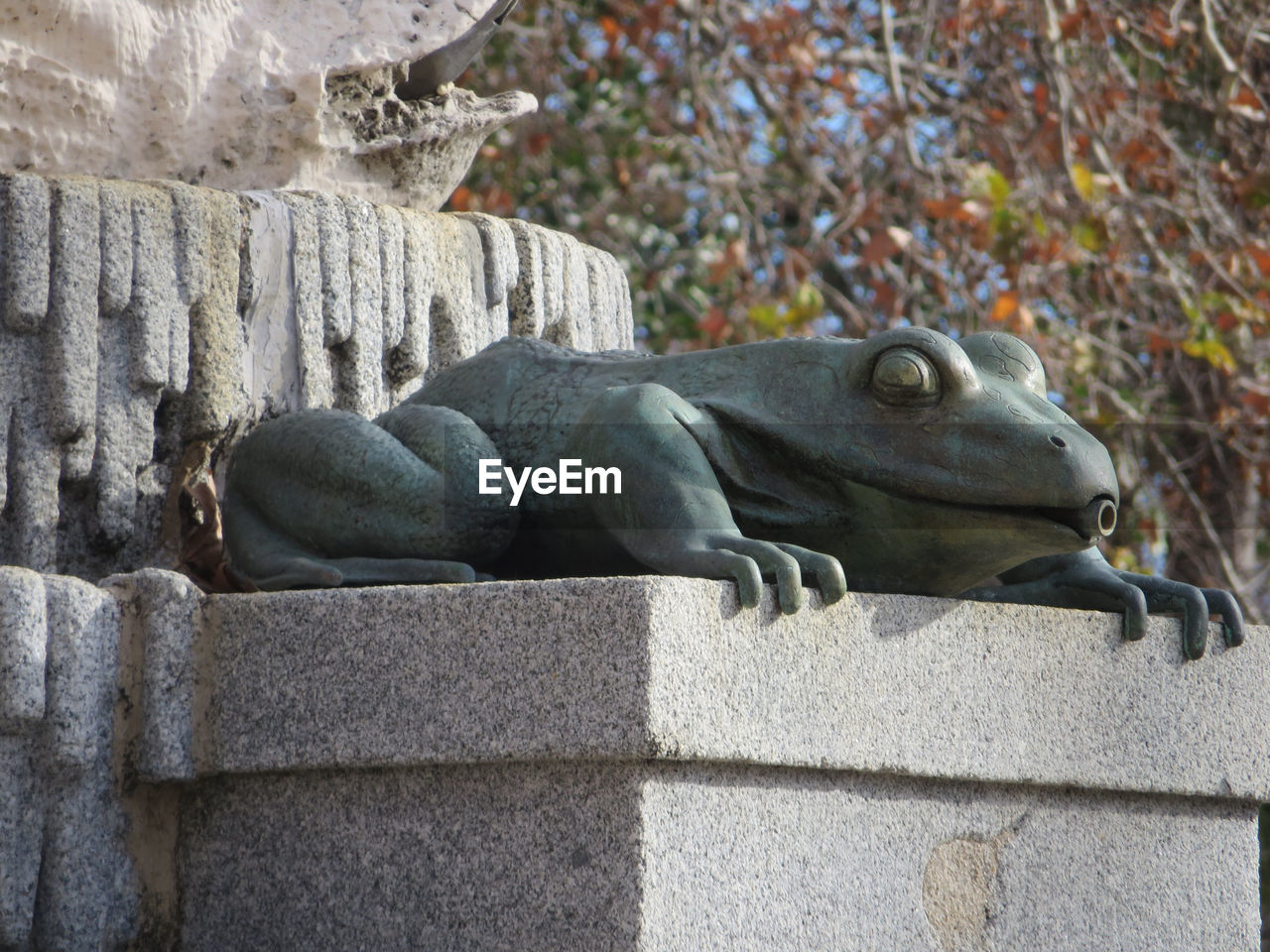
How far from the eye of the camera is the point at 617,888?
2.42 meters

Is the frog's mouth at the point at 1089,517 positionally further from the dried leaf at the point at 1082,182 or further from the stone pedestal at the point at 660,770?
the dried leaf at the point at 1082,182

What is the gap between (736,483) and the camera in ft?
9.55

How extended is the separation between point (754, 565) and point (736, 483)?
0.37 m

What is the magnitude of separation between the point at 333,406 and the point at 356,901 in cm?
→ 138

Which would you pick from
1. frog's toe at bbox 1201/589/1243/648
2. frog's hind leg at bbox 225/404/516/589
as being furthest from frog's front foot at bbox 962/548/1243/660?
frog's hind leg at bbox 225/404/516/589

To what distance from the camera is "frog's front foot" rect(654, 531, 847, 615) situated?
2561 mm

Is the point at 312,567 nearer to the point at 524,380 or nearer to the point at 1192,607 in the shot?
the point at 524,380

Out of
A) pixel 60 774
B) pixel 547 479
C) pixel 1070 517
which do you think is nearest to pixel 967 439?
pixel 1070 517

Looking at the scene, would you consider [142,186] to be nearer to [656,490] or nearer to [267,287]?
[267,287]

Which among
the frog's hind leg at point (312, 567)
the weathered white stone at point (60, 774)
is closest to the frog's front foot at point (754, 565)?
the frog's hind leg at point (312, 567)

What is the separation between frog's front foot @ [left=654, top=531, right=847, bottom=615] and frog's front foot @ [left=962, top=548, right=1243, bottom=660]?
0.60 m

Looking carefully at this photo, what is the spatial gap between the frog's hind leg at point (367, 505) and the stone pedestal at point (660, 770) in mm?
253

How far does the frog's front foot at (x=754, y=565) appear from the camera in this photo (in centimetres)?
256

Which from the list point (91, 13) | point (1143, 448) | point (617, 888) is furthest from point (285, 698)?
point (1143, 448)
